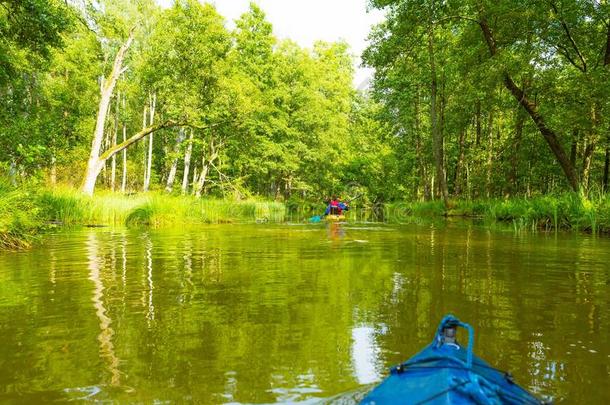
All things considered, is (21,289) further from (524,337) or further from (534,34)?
(534,34)

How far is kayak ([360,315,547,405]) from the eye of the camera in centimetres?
173

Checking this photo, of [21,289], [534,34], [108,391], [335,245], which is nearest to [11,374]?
[108,391]

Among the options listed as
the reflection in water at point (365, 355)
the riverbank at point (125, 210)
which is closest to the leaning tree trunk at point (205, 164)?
the riverbank at point (125, 210)

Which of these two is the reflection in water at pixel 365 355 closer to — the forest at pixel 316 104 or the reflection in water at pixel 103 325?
the reflection in water at pixel 103 325

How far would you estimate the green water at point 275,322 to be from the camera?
2934mm

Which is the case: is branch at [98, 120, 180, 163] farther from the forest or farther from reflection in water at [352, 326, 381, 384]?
reflection in water at [352, 326, 381, 384]

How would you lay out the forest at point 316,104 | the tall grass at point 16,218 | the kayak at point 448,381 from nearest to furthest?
the kayak at point 448,381 → the tall grass at point 16,218 → the forest at point 316,104

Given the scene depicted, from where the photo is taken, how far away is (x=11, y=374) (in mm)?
3055

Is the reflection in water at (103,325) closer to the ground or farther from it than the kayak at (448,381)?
closer to the ground

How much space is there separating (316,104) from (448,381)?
42.2 m

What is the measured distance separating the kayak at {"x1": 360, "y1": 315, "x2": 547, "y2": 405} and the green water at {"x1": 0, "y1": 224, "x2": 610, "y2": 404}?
2.45 ft

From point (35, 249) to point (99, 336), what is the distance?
23.6 feet

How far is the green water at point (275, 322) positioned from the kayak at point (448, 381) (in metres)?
0.75

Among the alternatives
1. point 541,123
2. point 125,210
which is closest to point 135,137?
point 125,210
